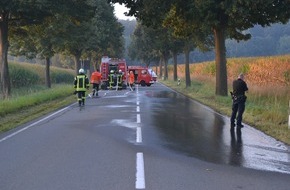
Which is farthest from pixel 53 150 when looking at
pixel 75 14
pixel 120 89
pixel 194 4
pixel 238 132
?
pixel 120 89

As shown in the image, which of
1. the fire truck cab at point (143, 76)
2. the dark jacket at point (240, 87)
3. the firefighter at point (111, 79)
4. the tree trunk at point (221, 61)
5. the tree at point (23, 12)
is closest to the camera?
the dark jacket at point (240, 87)

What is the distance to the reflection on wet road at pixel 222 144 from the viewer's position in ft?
28.5

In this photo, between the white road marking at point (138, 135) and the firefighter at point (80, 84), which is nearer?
the white road marking at point (138, 135)

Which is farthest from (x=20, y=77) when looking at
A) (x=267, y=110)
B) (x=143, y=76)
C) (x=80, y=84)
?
(x=267, y=110)

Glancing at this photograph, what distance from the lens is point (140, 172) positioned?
7414mm

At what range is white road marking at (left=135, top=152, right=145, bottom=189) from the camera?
21.5ft

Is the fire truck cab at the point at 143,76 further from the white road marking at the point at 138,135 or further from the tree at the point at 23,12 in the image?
the white road marking at the point at 138,135

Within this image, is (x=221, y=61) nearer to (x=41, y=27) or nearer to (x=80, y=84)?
(x=80, y=84)

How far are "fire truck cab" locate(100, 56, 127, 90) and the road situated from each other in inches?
999

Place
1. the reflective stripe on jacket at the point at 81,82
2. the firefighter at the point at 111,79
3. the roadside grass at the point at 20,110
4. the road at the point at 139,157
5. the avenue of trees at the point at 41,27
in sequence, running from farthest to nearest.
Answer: the firefighter at the point at 111,79, the avenue of trees at the point at 41,27, the reflective stripe on jacket at the point at 81,82, the roadside grass at the point at 20,110, the road at the point at 139,157

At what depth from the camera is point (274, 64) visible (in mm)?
27891

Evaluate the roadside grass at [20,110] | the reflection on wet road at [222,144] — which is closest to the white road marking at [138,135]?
the reflection on wet road at [222,144]

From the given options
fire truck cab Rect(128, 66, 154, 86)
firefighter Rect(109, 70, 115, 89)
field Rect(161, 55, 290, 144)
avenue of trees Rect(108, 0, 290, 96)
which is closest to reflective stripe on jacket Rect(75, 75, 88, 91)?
avenue of trees Rect(108, 0, 290, 96)

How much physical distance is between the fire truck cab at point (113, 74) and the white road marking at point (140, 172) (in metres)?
31.1
